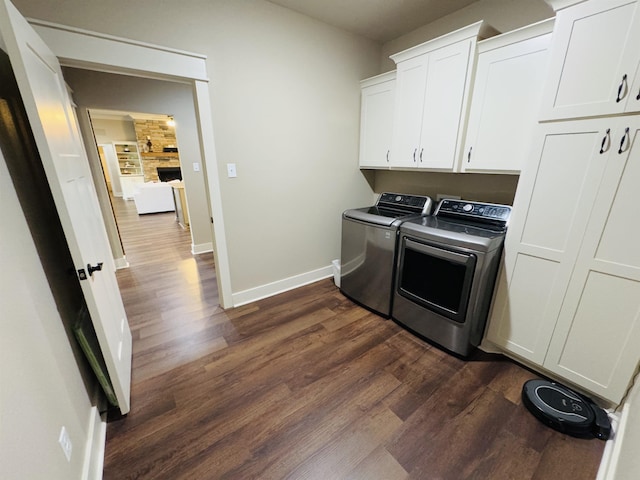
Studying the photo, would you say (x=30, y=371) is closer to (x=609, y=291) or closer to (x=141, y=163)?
(x=609, y=291)

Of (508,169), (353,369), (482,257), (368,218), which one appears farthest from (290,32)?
(353,369)

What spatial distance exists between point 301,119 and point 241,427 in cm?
251

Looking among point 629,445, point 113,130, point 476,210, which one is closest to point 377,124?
point 476,210

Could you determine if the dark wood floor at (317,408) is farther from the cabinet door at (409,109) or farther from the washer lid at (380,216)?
the cabinet door at (409,109)

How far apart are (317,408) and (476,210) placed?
1853 millimetres

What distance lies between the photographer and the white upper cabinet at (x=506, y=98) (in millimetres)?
1655

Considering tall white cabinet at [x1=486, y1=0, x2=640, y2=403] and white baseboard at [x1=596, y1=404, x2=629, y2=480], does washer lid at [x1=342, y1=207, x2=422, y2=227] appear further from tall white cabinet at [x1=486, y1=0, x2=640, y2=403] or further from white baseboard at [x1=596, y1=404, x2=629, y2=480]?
white baseboard at [x1=596, y1=404, x2=629, y2=480]

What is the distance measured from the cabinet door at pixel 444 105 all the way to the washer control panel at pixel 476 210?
0.33m

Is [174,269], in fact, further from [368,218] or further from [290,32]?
[290,32]

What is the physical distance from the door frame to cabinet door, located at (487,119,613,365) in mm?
2242

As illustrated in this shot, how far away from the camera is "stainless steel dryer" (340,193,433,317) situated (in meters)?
2.26

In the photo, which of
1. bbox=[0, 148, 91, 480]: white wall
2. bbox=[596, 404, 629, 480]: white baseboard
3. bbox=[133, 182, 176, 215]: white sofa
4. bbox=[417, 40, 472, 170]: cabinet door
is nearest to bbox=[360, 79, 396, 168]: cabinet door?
bbox=[417, 40, 472, 170]: cabinet door

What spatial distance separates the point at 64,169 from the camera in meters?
1.23

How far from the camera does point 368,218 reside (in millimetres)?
2350
